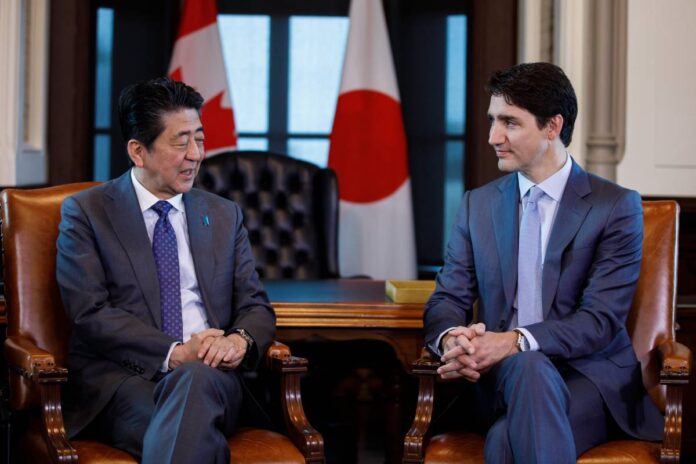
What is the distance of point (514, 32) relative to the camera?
532cm

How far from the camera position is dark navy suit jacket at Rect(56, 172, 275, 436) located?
2941 millimetres

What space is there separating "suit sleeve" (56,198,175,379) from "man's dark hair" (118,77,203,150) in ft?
0.91

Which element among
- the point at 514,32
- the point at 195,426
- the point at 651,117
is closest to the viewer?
the point at 195,426

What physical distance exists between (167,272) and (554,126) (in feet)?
3.65

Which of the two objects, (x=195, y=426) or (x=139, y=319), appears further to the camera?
(x=139, y=319)

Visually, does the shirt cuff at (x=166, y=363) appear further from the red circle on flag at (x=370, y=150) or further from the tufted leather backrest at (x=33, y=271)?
the red circle on flag at (x=370, y=150)

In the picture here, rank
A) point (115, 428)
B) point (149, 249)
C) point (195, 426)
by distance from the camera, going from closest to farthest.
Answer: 1. point (195, 426)
2. point (115, 428)
3. point (149, 249)

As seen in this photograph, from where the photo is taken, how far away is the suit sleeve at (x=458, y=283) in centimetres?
313

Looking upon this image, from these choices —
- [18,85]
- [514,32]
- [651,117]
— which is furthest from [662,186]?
[18,85]

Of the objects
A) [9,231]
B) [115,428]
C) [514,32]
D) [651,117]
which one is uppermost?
[514,32]

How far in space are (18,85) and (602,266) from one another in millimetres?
2801

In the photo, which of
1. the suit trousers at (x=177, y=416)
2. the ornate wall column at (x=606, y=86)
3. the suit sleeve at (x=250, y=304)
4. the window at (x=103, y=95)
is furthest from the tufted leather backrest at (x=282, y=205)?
the suit trousers at (x=177, y=416)

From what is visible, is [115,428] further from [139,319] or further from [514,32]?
[514,32]

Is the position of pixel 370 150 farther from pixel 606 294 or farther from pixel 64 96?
pixel 606 294
